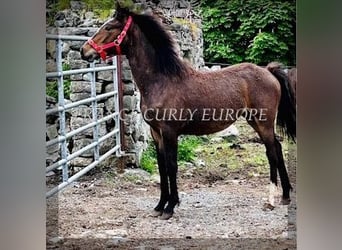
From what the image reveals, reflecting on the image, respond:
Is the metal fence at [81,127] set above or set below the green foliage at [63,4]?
below

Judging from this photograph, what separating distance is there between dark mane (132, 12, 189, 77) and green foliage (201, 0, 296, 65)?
17 centimetres

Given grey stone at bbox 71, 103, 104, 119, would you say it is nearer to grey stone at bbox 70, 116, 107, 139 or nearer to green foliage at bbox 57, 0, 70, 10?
grey stone at bbox 70, 116, 107, 139

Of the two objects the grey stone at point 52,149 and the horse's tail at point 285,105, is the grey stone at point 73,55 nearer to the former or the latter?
the grey stone at point 52,149

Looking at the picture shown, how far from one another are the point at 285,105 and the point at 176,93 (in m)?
0.62

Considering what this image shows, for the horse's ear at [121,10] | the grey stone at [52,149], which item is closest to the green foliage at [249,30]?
the horse's ear at [121,10]

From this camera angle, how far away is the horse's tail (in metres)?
2.59

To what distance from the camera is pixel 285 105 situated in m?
2.64

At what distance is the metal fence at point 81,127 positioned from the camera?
2.58m

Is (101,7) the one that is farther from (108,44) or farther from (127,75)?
(127,75)

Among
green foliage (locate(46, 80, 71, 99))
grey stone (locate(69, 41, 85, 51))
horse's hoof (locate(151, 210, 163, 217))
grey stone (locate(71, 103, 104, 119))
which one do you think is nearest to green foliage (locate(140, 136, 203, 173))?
horse's hoof (locate(151, 210, 163, 217))

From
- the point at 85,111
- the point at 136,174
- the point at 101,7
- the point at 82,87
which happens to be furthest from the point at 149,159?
the point at 101,7

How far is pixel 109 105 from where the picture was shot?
268cm
